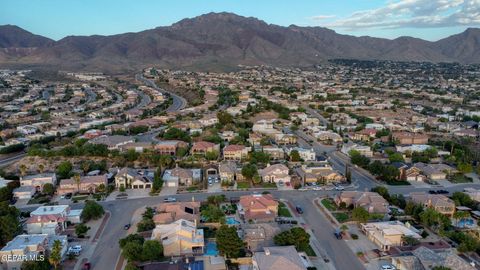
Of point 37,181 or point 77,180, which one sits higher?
point 77,180

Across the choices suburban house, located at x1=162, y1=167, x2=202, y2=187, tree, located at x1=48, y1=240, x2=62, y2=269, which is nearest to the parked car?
tree, located at x1=48, y1=240, x2=62, y2=269

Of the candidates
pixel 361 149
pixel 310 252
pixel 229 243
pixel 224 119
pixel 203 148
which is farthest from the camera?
pixel 224 119

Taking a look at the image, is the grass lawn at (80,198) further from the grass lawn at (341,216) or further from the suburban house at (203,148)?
the grass lawn at (341,216)

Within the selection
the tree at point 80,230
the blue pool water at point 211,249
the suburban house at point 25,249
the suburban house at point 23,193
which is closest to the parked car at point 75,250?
the suburban house at point 25,249

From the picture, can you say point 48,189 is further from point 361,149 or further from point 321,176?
point 361,149

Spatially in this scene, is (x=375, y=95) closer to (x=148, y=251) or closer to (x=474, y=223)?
(x=474, y=223)

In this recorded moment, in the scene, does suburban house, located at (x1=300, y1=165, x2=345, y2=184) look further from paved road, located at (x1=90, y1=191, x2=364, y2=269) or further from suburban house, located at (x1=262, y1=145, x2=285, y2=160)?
suburban house, located at (x1=262, y1=145, x2=285, y2=160)

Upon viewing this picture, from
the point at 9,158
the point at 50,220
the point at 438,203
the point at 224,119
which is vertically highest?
the point at 224,119

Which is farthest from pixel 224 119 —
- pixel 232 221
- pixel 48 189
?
pixel 232 221
